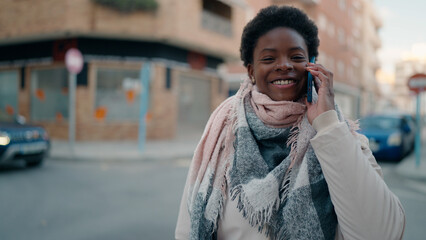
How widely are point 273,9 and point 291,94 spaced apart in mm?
378

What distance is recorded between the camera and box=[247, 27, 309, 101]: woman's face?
4.34 feet

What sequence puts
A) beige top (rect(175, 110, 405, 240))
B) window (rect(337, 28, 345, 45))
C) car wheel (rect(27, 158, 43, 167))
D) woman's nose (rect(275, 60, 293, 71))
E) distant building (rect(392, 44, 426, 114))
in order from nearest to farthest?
beige top (rect(175, 110, 405, 240))
woman's nose (rect(275, 60, 293, 71))
car wheel (rect(27, 158, 43, 167))
window (rect(337, 28, 345, 45))
distant building (rect(392, 44, 426, 114))

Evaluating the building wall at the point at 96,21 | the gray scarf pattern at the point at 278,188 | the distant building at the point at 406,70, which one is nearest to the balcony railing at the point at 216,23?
the building wall at the point at 96,21

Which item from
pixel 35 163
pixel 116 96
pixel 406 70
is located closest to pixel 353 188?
pixel 35 163

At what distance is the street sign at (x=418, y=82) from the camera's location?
784cm

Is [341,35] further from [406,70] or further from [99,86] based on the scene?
[406,70]

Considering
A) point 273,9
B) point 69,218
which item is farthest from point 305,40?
point 69,218

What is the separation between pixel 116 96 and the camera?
44.1 ft

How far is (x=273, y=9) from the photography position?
141 cm

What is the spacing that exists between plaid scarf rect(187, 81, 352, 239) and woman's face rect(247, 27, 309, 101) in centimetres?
6

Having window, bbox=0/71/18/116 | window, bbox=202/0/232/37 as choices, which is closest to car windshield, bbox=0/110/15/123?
window, bbox=0/71/18/116

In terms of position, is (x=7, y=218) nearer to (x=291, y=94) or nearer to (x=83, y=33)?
(x=291, y=94)

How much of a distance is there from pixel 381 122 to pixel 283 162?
10.8 meters

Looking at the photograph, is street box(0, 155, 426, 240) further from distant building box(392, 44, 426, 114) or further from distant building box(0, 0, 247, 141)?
distant building box(392, 44, 426, 114)
